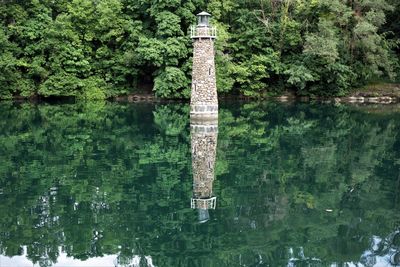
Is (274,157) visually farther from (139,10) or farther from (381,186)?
(139,10)

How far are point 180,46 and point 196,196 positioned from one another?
28.4 meters

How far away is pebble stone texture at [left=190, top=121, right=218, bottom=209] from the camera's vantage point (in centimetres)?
1421

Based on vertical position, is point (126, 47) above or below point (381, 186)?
above

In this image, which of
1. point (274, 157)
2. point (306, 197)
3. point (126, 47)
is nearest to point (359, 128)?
point (274, 157)

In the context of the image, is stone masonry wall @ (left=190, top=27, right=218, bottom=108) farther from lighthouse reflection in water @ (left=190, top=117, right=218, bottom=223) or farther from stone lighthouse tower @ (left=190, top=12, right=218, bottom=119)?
lighthouse reflection in water @ (left=190, top=117, right=218, bottom=223)

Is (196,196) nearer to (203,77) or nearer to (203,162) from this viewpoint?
(203,162)

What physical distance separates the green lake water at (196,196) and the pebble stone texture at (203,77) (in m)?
2.38

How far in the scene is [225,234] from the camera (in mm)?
11312

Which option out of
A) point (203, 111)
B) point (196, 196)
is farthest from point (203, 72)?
point (196, 196)

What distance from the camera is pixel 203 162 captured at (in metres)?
18.4

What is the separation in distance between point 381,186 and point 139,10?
33169 mm

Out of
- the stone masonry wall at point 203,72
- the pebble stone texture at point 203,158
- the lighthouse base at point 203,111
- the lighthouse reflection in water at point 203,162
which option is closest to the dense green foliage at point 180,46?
the stone masonry wall at point 203,72

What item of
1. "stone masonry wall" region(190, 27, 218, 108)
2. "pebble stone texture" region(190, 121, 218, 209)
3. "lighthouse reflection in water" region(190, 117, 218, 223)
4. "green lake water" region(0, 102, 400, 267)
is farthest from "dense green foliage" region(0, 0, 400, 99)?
"green lake water" region(0, 102, 400, 267)

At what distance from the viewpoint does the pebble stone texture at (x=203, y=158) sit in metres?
14.2
